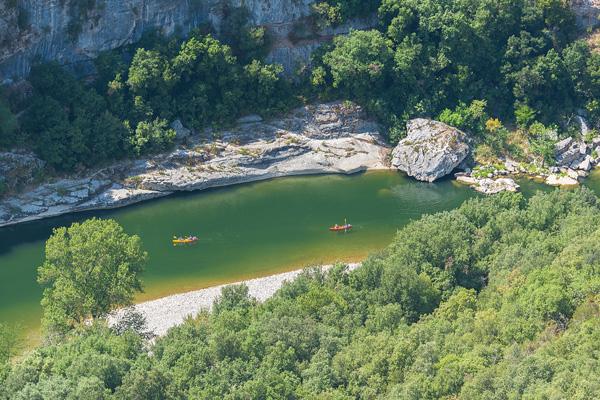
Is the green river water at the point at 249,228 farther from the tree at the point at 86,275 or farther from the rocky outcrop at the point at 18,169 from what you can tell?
the tree at the point at 86,275

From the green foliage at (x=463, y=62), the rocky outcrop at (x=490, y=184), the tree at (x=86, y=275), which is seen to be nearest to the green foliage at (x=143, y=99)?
the green foliage at (x=463, y=62)

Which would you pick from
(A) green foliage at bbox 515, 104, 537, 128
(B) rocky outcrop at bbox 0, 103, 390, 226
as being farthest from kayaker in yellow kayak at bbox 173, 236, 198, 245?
(A) green foliage at bbox 515, 104, 537, 128

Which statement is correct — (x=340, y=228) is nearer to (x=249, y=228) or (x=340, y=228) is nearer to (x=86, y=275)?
(x=249, y=228)

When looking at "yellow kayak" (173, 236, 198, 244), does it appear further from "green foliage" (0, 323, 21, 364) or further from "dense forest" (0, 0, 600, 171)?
"green foliage" (0, 323, 21, 364)

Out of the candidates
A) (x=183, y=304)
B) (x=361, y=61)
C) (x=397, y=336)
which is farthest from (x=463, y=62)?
(x=397, y=336)

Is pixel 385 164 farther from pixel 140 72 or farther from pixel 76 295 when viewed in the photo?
pixel 76 295
